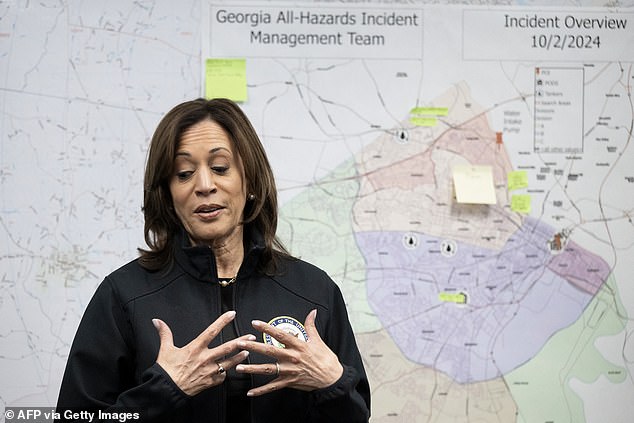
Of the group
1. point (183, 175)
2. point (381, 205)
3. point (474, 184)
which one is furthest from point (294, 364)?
point (474, 184)

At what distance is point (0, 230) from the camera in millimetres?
2268

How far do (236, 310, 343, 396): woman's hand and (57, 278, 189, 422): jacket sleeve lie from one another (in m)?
0.15

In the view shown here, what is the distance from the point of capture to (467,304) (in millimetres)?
2338

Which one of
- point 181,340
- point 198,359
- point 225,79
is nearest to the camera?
point 198,359

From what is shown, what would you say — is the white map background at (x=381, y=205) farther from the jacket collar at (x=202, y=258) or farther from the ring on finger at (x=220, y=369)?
the ring on finger at (x=220, y=369)

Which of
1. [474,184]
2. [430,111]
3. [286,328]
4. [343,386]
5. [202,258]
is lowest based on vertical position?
[343,386]

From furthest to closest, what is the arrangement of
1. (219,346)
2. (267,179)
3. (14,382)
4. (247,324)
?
(14,382) → (267,179) → (247,324) → (219,346)

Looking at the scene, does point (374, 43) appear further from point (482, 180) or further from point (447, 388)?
point (447, 388)

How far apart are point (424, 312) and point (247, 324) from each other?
0.98 meters

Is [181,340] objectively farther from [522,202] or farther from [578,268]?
[578,268]

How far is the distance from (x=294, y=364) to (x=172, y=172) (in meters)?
0.48

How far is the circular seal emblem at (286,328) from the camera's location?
1484 millimetres

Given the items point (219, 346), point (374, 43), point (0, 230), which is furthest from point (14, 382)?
point (374, 43)

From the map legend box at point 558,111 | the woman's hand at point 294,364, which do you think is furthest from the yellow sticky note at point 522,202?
the woman's hand at point 294,364
